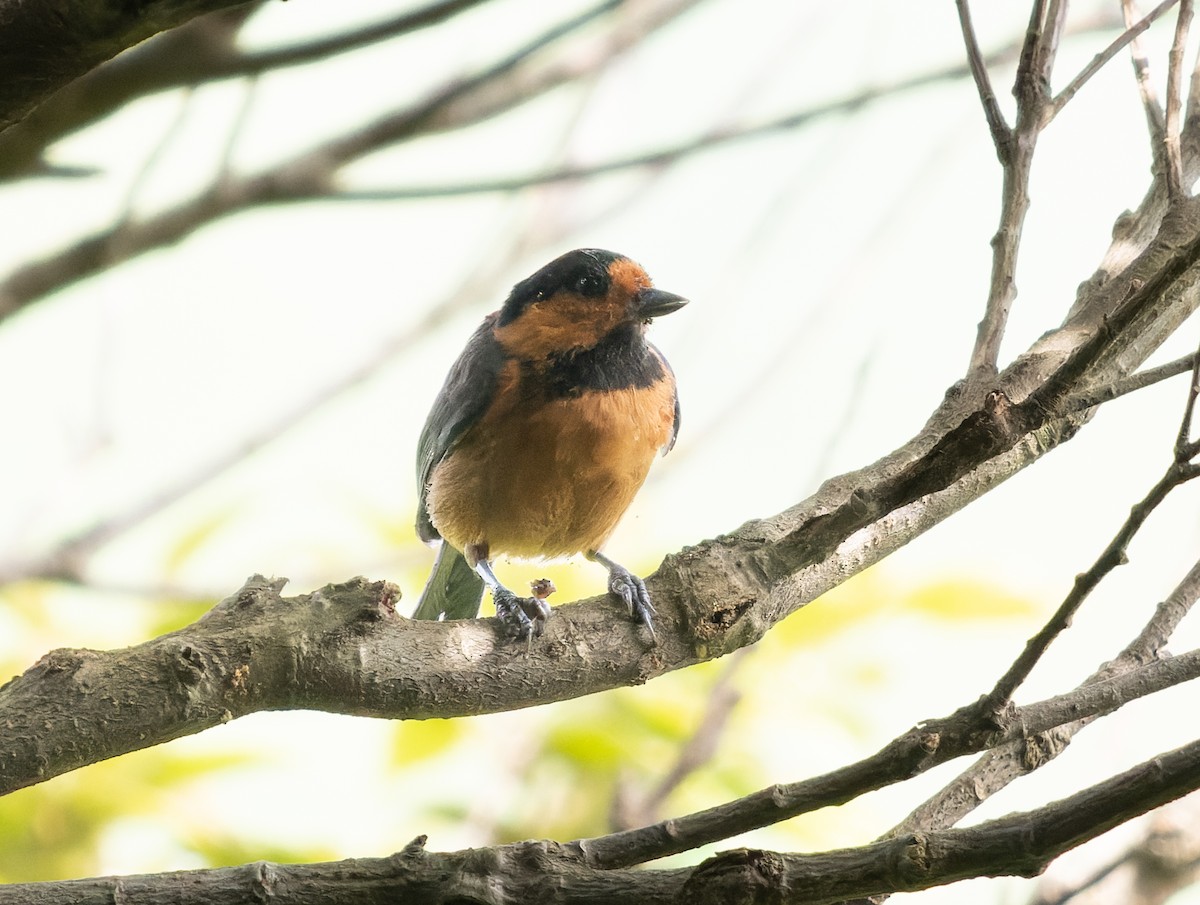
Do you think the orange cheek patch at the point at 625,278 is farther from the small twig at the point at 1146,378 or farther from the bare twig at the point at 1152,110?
the small twig at the point at 1146,378

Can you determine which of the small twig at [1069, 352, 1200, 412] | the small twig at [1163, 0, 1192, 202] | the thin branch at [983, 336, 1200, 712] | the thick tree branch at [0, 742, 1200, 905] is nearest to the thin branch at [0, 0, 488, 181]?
the small twig at [1163, 0, 1192, 202]

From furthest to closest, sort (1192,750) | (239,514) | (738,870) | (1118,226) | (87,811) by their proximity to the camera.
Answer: (239,514), (87,811), (1118,226), (738,870), (1192,750)

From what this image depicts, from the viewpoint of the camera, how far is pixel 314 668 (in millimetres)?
2283

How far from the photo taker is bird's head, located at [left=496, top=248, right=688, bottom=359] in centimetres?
449

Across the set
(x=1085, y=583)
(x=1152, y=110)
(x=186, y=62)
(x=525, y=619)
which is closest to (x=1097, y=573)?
(x=1085, y=583)

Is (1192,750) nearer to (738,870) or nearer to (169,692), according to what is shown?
(738,870)

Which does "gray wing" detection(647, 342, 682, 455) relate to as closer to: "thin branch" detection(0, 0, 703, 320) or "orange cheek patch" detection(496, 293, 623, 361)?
"orange cheek patch" detection(496, 293, 623, 361)

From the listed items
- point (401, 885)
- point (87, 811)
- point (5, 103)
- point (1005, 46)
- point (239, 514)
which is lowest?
point (401, 885)

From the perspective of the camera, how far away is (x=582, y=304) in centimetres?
454

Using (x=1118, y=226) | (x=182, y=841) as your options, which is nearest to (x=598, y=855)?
A: (x=1118, y=226)

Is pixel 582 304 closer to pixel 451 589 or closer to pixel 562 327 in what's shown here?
pixel 562 327

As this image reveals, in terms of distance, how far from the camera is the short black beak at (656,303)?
445 cm

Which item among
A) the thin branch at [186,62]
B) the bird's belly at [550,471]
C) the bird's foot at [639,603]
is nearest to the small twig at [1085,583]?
the bird's foot at [639,603]

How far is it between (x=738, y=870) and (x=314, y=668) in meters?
0.94
